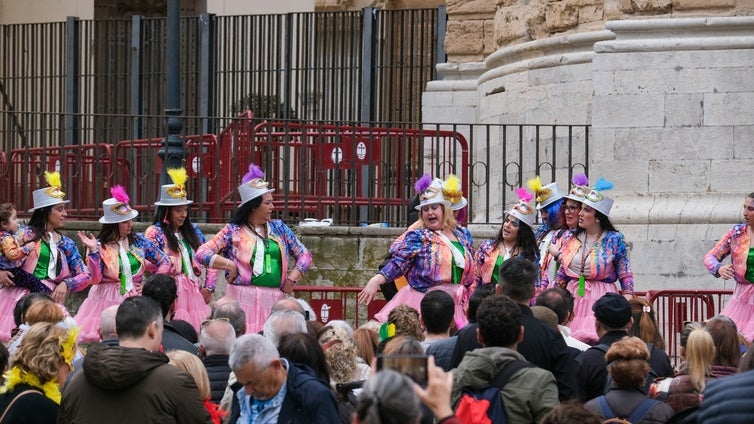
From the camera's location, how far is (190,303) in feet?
45.0

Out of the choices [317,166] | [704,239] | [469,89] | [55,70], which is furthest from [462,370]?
[55,70]

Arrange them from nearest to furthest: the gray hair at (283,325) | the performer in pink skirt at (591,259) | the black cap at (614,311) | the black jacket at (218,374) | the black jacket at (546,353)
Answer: the black jacket at (546,353) → the gray hair at (283,325) → the black jacket at (218,374) → the black cap at (614,311) → the performer in pink skirt at (591,259)

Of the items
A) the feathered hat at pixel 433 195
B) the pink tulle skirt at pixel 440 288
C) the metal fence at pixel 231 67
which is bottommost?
the pink tulle skirt at pixel 440 288

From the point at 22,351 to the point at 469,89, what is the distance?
13333 mm

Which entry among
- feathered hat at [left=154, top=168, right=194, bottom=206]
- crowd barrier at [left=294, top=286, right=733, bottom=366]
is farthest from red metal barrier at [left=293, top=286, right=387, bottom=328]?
feathered hat at [left=154, top=168, right=194, bottom=206]

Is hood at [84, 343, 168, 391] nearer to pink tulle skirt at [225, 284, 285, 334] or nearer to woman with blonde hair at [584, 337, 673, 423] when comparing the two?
woman with blonde hair at [584, 337, 673, 423]

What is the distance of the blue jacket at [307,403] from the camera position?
741cm

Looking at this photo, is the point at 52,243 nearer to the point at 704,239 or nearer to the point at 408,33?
the point at 704,239

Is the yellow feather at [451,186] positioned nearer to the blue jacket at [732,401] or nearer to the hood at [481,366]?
the hood at [481,366]

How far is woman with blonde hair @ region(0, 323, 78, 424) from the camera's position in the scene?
793cm

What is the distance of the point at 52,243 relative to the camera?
45.0ft

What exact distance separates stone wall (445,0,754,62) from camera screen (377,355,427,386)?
1113 centimetres

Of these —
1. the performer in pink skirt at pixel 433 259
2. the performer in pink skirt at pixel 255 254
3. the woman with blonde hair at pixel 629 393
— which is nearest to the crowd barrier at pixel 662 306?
the performer in pink skirt at pixel 255 254

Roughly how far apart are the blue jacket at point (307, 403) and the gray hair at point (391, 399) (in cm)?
205
